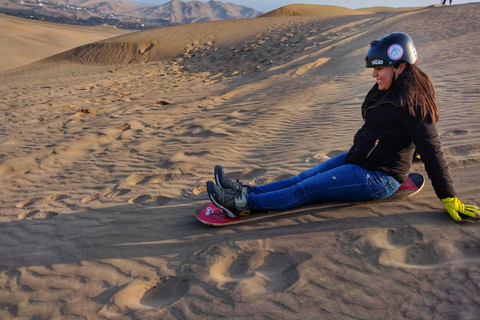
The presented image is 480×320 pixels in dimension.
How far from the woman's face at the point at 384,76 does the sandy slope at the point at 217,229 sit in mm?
973

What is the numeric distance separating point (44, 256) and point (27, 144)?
163 inches

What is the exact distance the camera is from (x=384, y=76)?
102 inches

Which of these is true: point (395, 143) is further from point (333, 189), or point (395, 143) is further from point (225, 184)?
point (225, 184)

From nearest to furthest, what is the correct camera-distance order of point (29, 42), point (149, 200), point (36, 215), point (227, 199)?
point (227, 199) < point (36, 215) < point (149, 200) < point (29, 42)

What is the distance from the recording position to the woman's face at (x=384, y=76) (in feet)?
8.43

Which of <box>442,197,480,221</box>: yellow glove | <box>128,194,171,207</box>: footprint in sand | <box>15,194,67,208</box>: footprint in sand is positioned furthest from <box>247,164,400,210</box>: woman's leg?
<box>15,194,67,208</box>: footprint in sand

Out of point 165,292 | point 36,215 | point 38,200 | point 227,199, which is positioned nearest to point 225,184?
point 227,199

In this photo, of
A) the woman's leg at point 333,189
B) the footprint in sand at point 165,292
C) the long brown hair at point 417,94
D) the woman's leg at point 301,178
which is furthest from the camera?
the woman's leg at point 301,178

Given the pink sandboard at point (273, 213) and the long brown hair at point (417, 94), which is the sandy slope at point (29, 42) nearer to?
the pink sandboard at point (273, 213)

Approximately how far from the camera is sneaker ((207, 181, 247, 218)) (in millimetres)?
2879

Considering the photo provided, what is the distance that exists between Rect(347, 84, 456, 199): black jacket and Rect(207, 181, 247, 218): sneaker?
0.95 metres

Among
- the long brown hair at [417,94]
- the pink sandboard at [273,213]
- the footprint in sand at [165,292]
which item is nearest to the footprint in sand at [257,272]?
the footprint in sand at [165,292]

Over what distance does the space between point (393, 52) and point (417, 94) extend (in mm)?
345

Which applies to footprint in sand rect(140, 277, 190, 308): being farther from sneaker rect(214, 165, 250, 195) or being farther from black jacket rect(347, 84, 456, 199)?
black jacket rect(347, 84, 456, 199)
